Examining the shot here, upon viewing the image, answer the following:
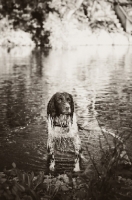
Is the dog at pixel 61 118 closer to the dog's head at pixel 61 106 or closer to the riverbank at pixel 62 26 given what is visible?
the dog's head at pixel 61 106

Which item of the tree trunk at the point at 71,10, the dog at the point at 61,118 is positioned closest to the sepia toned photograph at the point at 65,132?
the dog at the point at 61,118

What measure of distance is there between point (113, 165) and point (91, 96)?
8879 millimetres

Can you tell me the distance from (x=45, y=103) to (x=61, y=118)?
5.39 metres

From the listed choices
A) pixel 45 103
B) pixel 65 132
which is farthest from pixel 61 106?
pixel 45 103

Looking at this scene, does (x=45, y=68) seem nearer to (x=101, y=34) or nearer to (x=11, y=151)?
(x=11, y=151)

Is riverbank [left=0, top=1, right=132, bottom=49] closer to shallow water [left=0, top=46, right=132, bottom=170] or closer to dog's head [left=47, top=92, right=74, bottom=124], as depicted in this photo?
shallow water [left=0, top=46, right=132, bottom=170]

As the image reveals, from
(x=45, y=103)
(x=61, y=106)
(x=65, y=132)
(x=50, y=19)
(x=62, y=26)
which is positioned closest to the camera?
(x=61, y=106)

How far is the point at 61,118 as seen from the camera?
5.46m

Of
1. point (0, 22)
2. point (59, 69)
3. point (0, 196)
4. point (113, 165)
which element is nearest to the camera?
point (113, 165)

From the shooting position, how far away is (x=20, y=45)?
44.7m

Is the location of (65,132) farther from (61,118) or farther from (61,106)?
(61,106)

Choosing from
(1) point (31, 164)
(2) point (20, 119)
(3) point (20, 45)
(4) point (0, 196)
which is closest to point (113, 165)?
(4) point (0, 196)

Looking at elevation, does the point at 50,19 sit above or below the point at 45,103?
above

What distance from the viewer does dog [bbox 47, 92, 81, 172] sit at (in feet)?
17.6
